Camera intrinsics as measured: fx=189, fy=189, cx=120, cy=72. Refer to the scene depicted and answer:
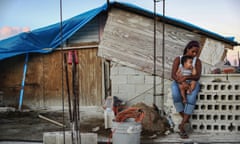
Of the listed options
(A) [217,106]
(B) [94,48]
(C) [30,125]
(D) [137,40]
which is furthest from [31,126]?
(A) [217,106]

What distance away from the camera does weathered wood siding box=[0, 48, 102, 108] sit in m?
7.84

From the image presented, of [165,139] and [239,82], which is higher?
[239,82]

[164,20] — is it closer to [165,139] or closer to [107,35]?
[107,35]

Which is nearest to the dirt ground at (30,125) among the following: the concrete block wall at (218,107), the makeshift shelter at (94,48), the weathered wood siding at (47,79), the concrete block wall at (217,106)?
the weathered wood siding at (47,79)

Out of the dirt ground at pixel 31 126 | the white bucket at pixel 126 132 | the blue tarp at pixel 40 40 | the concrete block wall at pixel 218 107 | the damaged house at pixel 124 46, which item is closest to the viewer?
the white bucket at pixel 126 132

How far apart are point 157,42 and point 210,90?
7.78 feet

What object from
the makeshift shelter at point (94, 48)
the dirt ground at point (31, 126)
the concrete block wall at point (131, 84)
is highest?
the makeshift shelter at point (94, 48)

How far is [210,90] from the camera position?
17.0 feet

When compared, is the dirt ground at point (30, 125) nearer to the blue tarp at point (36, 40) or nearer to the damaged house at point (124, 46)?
the damaged house at point (124, 46)

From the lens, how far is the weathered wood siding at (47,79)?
7836mm

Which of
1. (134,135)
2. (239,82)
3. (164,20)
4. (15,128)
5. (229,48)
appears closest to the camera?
(134,135)

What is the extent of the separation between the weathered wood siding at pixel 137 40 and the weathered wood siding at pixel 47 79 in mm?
1327

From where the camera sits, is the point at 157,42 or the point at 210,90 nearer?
the point at 210,90

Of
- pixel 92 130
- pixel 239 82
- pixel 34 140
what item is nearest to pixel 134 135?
pixel 92 130
